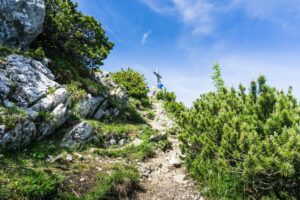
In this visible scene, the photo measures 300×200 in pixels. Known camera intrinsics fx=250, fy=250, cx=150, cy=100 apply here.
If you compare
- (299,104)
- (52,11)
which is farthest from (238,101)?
(52,11)

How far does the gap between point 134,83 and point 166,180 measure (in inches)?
636

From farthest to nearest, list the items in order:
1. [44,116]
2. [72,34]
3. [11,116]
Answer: [72,34] → [44,116] → [11,116]

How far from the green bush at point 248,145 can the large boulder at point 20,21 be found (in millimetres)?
10800

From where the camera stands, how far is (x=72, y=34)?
17.8 m

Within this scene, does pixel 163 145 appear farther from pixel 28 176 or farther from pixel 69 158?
pixel 28 176

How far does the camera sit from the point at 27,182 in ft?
24.1

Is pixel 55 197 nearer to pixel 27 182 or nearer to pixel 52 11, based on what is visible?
pixel 27 182

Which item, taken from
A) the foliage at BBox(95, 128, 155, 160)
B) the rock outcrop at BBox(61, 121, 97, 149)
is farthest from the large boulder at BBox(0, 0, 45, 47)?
the foliage at BBox(95, 128, 155, 160)

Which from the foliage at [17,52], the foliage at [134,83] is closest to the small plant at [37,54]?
the foliage at [17,52]

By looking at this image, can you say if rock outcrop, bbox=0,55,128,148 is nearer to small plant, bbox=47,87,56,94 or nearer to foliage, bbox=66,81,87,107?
small plant, bbox=47,87,56,94

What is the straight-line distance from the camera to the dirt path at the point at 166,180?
944 cm

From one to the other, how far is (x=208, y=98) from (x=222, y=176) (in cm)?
411

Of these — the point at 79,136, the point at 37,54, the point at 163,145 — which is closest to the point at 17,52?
the point at 37,54

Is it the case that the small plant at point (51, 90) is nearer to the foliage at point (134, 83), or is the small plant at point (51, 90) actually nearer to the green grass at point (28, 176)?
the green grass at point (28, 176)
